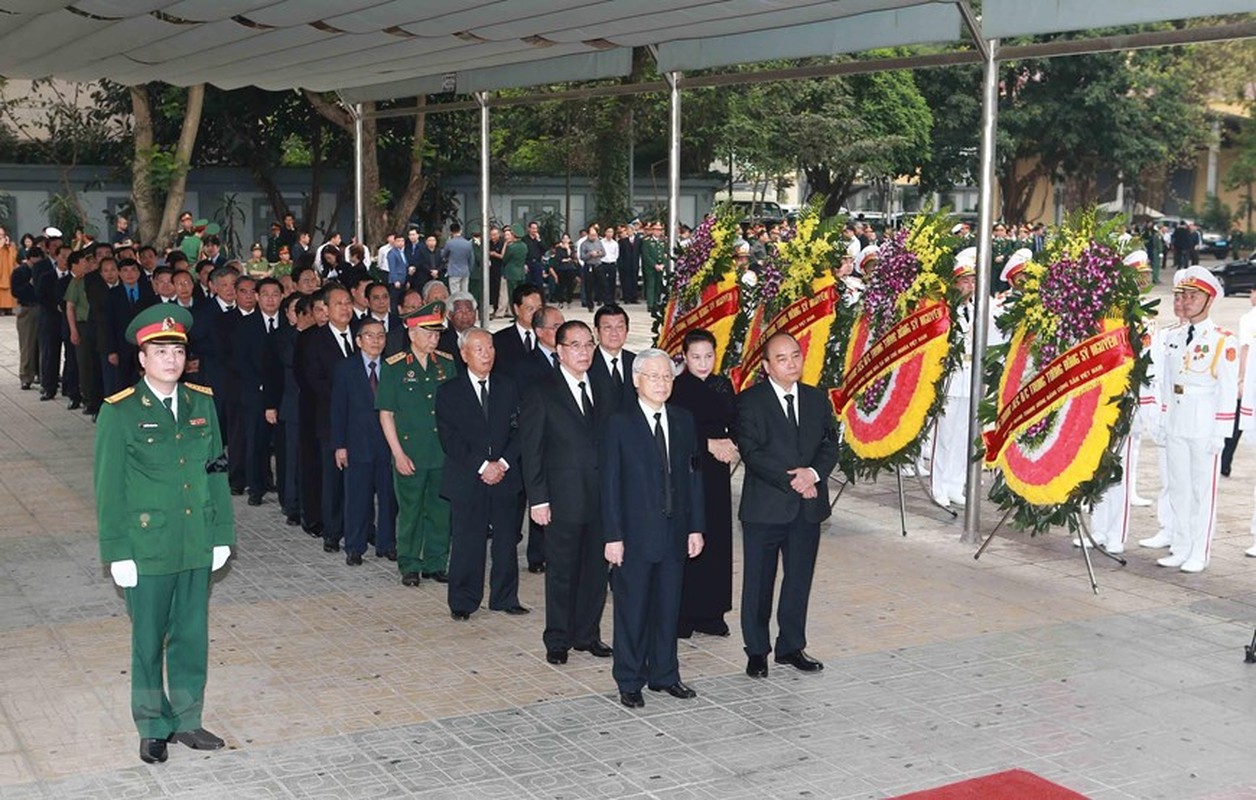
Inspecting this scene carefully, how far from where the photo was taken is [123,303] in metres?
15.2

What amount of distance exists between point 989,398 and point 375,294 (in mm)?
4466

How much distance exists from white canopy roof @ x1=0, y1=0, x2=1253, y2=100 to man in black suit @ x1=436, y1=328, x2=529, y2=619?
3.28 m

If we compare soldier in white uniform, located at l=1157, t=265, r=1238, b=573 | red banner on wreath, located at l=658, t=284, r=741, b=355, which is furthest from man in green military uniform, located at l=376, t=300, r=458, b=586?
soldier in white uniform, located at l=1157, t=265, r=1238, b=573

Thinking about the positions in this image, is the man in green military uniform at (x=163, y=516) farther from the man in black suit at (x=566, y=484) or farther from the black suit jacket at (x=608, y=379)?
the black suit jacket at (x=608, y=379)

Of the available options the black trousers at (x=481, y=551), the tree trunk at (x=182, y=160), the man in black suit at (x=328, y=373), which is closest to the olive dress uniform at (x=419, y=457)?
the black trousers at (x=481, y=551)

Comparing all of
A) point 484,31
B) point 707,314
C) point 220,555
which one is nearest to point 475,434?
point 220,555

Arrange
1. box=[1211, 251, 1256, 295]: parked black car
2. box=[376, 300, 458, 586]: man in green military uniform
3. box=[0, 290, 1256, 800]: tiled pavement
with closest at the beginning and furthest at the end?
box=[0, 290, 1256, 800]: tiled pavement
box=[376, 300, 458, 586]: man in green military uniform
box=[1211, 251, 1256, 295]: parked black car

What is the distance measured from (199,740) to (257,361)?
5.66 m

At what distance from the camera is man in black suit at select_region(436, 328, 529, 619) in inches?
341

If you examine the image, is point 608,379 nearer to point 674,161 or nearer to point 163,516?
point 163,516

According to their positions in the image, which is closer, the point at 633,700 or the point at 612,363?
the point at 633,700

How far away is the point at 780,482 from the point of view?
748 centimetres

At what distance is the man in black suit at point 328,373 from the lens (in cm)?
1054

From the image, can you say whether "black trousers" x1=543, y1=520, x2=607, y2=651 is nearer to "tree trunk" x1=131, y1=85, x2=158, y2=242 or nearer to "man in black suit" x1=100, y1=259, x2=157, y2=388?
"man in black suit" x1=100, y1=259, x2=157, y2=388
